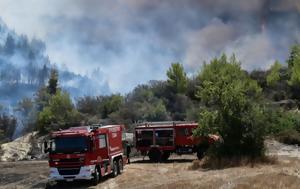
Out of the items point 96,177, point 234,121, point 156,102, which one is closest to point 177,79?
point 156,102

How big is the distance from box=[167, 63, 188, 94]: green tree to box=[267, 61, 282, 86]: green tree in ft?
53.0

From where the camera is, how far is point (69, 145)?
29.2m

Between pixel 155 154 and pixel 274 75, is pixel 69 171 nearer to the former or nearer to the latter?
pixel 155 154

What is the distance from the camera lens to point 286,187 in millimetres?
21516

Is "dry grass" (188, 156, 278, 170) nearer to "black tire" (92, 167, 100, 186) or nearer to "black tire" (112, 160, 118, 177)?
"black tire" (112, 160, 118, 177)

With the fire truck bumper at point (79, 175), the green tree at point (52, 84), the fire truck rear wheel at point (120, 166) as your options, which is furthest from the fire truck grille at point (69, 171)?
the green tree at point (52, 84)

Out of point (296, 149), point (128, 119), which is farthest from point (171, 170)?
point (128, 119)

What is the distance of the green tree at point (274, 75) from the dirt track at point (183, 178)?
200ft

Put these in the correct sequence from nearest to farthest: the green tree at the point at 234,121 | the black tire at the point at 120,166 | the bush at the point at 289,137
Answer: the black tire at the point at 120,166
the green tree at the point at 234,121
the bush at the point at 289,137

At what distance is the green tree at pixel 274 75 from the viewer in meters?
97.2

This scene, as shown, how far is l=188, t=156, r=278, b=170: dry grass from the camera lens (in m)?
33.4

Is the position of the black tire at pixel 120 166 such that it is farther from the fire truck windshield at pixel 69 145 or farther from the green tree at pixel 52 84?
the green tree at pixel 52 84

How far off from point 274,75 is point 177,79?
18.8m

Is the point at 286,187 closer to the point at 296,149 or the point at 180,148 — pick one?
the point at 180,148
